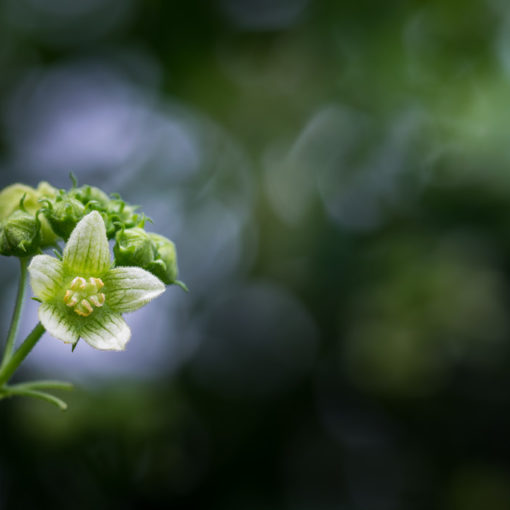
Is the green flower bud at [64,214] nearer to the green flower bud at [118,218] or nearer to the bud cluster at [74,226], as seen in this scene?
the bud cluster at [74,226]

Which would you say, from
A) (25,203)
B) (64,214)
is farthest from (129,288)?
(25,203)

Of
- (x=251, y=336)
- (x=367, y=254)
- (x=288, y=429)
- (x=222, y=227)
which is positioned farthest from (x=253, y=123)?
(x=288, y=429)

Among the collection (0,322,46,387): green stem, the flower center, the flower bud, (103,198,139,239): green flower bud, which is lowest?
(0,322,46,387): green stem

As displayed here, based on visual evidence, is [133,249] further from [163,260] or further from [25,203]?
[25,203]

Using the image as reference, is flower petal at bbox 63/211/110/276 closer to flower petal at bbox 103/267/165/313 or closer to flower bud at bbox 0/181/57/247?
flower petal at bbox 103/267/165/313

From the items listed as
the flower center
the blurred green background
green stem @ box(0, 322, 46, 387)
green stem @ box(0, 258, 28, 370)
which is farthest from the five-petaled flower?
the blurred green background

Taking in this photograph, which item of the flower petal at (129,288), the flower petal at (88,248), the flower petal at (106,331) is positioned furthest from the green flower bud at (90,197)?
the flower petal at (106,331)
